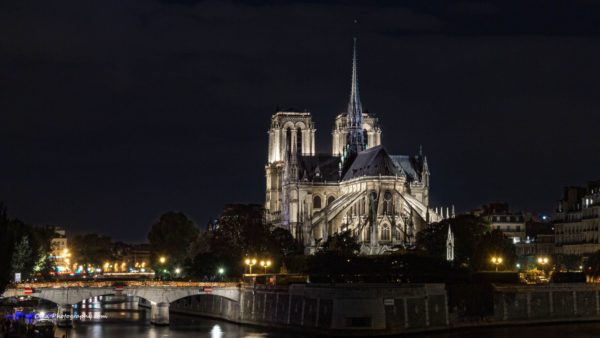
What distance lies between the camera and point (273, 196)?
16312cm

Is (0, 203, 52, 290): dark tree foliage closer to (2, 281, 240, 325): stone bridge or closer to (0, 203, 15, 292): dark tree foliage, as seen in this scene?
(0, 203, 15, 292): dark tree foliage

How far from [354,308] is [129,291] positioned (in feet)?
81.0

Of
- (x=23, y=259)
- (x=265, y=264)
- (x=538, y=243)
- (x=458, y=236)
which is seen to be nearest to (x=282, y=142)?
(x=538, y=243)

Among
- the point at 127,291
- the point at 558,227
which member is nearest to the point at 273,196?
the point at 558,227

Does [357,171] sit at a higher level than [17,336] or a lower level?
higher

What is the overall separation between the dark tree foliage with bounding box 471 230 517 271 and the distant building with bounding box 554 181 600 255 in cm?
937

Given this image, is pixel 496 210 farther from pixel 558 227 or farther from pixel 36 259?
pixel 36 259

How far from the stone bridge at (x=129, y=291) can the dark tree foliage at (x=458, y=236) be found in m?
26.4

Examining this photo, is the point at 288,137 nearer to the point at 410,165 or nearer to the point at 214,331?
the point at 410,165

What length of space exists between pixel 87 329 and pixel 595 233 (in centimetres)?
5237

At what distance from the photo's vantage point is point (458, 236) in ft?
372

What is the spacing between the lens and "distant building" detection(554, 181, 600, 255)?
11400cm

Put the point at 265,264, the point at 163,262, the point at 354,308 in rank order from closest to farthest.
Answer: the point at 354,308
the point at 265,264
the point at 163,262

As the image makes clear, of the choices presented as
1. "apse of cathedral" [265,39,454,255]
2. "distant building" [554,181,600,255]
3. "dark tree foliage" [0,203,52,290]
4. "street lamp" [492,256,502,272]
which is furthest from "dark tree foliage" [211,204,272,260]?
"distant building" [554,181,600,255]
